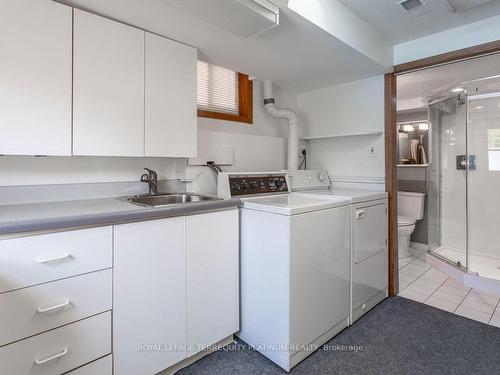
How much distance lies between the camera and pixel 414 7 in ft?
5.80

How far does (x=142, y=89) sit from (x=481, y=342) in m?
2.65

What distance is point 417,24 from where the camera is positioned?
2.01m

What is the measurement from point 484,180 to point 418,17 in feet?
7.77

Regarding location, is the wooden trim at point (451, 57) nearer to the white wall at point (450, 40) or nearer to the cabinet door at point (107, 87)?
the white wall at point (450, 40)

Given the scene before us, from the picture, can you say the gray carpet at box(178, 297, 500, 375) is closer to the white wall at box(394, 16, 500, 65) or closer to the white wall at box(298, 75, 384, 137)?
the white wall at box(298, 75, 384, 137)

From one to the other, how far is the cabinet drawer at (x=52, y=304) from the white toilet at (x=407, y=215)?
3.31 m

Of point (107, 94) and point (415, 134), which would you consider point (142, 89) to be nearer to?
point (107, 94)

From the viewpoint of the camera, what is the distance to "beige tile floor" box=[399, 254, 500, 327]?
7.25 feet

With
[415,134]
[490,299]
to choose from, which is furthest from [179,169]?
[415,134]

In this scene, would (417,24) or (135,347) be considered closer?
(135,347)

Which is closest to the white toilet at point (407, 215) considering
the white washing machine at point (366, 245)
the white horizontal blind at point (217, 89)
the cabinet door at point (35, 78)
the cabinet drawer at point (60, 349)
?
the white washing machine at point (366, 245)

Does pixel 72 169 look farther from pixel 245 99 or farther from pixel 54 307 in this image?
pixel 245 99

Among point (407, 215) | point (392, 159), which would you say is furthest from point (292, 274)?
point (407, 215)

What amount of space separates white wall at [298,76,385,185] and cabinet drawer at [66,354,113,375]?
2346 mm
